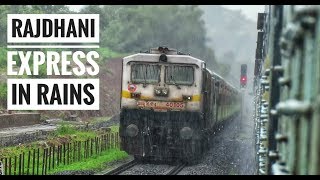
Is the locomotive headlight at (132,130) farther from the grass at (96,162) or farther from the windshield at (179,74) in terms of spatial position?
the windshield at (179,74)

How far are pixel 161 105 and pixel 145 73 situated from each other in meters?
0.91

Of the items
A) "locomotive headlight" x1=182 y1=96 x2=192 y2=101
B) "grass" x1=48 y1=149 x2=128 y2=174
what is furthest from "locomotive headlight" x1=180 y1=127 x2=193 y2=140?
"grass" x1=48 y1=149 x2=128 y2=174

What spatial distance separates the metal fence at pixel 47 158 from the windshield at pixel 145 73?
8.67 feet

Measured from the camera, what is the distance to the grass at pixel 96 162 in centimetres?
1325

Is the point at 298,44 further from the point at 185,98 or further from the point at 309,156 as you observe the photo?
the point at 185,98

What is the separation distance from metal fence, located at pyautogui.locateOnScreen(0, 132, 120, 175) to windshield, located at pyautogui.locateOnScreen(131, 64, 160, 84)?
8.67ft

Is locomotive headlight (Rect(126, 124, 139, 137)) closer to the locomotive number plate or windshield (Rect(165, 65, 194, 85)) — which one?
the locomotive number plate

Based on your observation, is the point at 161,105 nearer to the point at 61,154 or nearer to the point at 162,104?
the point at 162,104

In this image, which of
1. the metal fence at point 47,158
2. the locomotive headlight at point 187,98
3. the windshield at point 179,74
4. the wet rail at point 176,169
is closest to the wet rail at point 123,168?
the wet rail at point 176,169

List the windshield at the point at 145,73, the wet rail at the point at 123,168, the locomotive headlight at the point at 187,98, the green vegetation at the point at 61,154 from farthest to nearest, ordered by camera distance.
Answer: the windshield at the point at 145,73
the locomotive headlight at the point at 187,98
the green vegetation at the point at 61,154
the wet rail at the point at 123,168

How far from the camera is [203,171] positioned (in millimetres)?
12891

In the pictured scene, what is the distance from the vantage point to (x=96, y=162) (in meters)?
14.5
